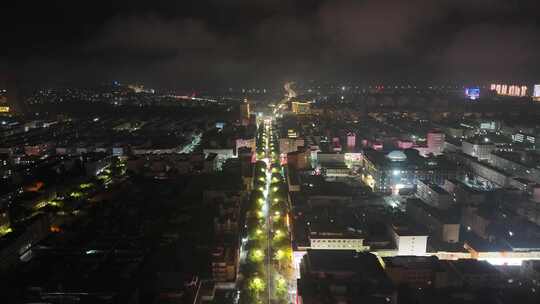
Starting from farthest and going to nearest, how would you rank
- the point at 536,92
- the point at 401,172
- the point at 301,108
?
the point at 536,92
the point at 301,108
the point at 401,172

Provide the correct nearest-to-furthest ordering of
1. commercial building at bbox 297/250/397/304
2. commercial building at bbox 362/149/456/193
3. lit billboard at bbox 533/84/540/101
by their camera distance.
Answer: commercial building at bbox 297/250/397/304, commercial building at bbox 362/149/456/193, lit billboard at bbox 533/84/540/101

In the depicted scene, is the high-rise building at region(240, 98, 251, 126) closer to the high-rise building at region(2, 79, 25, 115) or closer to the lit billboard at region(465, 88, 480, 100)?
the high-rise building at region(2, 79, 25, 115)

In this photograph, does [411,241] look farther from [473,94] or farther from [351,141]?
[473,94]

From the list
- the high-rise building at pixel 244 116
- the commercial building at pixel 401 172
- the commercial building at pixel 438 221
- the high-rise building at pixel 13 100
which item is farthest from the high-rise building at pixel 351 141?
the high-rise building at pixel 13 100

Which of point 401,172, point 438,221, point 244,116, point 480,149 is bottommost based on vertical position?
point 438,221

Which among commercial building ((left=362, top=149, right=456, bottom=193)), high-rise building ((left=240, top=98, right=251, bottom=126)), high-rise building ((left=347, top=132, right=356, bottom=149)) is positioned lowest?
commercial building ((left=362, top=149, right=456, bottom=193))

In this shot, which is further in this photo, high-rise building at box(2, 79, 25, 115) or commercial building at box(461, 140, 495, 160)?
high-rise building at box(2, 79, 25, 115)

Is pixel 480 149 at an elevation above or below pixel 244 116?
below

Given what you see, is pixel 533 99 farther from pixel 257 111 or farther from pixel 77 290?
pixel 77 290

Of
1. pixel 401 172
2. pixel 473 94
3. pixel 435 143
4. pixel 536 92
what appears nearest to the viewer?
pixel 401 172

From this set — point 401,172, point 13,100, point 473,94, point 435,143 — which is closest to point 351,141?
point 435,143

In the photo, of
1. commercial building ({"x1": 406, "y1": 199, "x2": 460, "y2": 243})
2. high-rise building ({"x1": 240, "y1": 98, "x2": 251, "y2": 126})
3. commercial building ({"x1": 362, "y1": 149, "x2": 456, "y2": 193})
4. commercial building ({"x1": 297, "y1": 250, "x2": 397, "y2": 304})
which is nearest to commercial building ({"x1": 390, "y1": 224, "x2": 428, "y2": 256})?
commercial building ({"x1": 406, "y1": 199, "x2": 460, "y2": 243})
